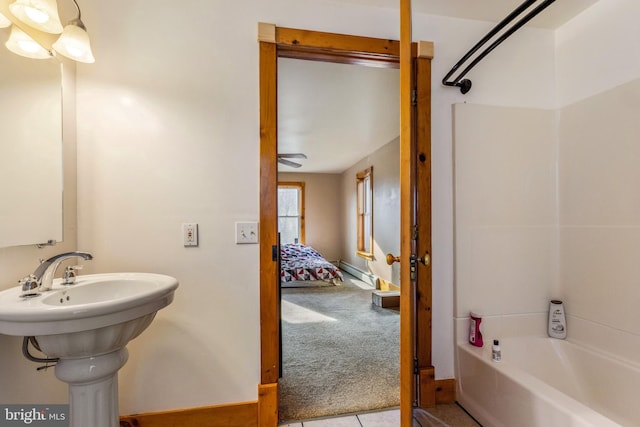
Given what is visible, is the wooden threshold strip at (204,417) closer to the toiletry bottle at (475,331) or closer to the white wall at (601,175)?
the toiletry bottle at (475,331)

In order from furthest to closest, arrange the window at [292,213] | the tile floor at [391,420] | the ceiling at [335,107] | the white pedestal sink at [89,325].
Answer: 1. the window at [292,213]
2. the ceiling at [335,107]
3. the tile floor at [391,420]
4. the white pedestal sink at [89,325]

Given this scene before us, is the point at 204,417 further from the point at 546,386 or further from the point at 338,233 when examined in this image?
the point at 338,233

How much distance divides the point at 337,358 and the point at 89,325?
1.89 meters

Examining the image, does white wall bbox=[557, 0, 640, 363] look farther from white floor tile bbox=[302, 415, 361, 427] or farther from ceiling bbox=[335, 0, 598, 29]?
white floor tile bbox=[302, 415, 361, 427]

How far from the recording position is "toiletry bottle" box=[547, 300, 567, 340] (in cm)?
182

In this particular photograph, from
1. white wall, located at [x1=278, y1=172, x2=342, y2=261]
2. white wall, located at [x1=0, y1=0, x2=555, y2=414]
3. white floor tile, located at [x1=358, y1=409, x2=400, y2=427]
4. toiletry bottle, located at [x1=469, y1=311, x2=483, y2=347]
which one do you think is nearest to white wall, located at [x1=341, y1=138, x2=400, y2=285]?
white wall, located at [x1=278, y1=172, x2=342, y2=261]

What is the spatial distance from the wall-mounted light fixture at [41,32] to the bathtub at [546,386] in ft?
8.03

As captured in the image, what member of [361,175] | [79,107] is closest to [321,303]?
[361,175]

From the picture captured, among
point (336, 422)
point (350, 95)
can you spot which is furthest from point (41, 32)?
point (336, 422)

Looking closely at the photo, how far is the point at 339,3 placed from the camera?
65.4 inches

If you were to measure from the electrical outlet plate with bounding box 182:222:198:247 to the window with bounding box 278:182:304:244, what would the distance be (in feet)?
19.3

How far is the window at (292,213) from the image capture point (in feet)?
24.4

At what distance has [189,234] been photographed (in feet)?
5.04

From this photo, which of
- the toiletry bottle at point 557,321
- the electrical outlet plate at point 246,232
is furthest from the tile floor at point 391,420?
the electrical outlet plate at point 246,232
